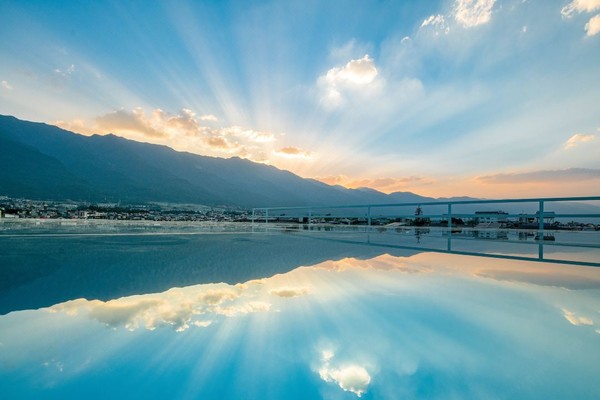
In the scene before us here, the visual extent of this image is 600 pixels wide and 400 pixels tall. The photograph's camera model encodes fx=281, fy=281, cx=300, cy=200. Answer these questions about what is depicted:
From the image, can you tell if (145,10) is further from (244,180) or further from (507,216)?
(244,180)

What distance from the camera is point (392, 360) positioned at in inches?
30.5

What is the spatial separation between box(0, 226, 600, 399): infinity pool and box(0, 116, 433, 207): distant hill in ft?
120

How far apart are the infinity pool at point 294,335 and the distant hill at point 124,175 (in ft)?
120

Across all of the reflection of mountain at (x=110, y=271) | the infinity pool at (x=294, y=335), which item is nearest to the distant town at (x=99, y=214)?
the reflection of mountain at (x=110, y=271)

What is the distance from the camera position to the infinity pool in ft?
2.13

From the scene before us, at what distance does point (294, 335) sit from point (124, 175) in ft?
248

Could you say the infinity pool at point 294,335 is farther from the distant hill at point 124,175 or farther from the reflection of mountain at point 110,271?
the distant hill at point 124,175

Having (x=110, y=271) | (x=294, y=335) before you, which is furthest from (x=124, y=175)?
(x=294, y=335)

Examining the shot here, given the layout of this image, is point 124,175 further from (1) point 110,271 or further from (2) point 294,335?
(2) point 294,335

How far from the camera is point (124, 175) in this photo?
6450 centimetres

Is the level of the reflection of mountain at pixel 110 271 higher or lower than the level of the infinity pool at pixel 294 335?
lower

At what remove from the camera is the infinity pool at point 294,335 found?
648mm

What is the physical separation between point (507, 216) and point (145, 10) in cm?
1123

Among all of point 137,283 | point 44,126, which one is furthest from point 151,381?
point 44,126
